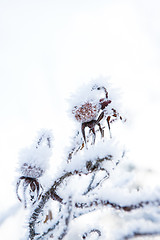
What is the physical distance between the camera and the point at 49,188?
3.16ft

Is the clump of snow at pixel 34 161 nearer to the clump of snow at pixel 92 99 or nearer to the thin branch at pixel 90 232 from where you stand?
the clump of snow at pixel 92 99

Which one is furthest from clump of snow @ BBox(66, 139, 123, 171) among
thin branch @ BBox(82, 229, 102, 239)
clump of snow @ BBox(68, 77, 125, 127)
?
thin branch @ BBox(82, 229, 102, 239)

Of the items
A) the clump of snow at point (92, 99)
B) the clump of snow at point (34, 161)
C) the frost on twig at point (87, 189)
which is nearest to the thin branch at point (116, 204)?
the frost on twig at point (87, 189)

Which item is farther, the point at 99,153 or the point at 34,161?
the point at 34,161

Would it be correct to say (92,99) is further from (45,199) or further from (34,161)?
(45,199)

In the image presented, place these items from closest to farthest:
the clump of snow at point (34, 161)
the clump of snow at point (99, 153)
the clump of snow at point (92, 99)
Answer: the clump of snow at point (99, 153), the clump of snow at point (34, 161), the clump of snow at point (92, 99)

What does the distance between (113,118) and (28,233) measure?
2.37 ft

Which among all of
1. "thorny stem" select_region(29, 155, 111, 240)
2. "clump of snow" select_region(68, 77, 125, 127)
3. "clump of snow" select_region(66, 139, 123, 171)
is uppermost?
"clump of snow" select_region(68, 77, 125, 127)

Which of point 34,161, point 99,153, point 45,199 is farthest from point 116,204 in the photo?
point 34,161

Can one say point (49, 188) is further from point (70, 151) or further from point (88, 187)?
point (88, 187)

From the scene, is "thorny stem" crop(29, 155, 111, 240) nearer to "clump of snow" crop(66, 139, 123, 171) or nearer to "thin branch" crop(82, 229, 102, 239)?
"clump of snow" crop(66, 139, 123, 171)

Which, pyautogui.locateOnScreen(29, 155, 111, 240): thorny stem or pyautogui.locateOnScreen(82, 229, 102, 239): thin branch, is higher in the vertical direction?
pyautogui.locateOnScreen(29, 155, 111, 240): thorny stem

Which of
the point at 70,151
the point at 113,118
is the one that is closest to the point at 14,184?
the point at 70,151

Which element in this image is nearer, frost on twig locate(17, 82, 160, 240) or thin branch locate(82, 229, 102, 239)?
frost on twig locate(17, 82, 160, 240)
